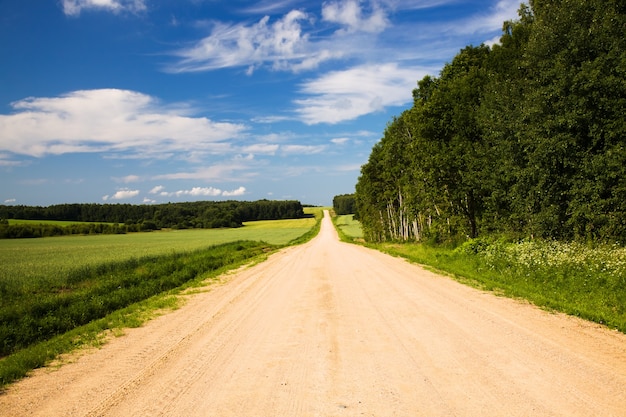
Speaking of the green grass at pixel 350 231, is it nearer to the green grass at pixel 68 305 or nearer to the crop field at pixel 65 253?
the crop field at pixel 65 253

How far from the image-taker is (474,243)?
797 inches

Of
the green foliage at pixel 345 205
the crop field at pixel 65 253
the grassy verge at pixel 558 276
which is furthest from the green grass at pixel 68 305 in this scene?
the green foliage at pixel 345 205

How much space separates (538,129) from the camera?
17609 millimetres

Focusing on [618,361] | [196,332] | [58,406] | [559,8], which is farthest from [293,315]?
[559,8]

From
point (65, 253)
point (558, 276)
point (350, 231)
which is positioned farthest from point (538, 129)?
point (350, 231)

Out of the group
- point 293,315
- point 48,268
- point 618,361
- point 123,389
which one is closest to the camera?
point 123,389

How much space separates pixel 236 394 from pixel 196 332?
354 cm

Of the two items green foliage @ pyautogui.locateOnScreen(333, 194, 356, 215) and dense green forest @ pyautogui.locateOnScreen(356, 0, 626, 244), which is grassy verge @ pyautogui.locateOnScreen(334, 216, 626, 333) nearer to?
dense green forest @ pyautogui.locateOnScreen(356, 0, 626, 244)

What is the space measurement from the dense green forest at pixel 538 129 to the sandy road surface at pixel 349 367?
10.5 meters

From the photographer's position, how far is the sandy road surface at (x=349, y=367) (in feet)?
15.1

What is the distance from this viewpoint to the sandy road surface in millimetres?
4594

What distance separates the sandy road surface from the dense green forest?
10.5 metres

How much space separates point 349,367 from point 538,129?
17.0m

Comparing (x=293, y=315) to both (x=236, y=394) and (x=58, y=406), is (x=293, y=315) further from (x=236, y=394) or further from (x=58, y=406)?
(x=58, y=406)
